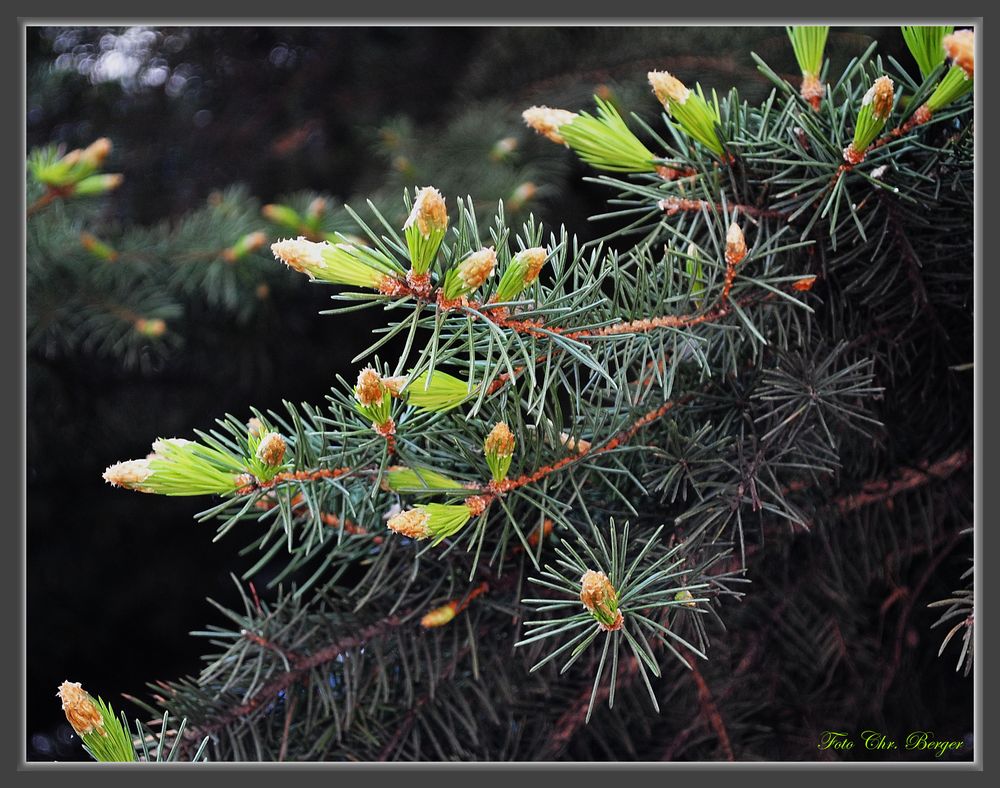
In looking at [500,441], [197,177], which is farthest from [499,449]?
[197,177]

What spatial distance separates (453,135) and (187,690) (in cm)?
76

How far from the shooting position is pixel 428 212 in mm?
288

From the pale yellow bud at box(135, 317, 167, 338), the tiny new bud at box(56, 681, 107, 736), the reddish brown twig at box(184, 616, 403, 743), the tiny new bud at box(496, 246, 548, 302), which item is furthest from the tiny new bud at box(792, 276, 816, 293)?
the pale yellow bud at box(135, 317, 167, 338)

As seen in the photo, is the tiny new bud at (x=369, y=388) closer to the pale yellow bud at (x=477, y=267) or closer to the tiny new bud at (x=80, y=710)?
the pale yellow bud at (x=477, y=267)

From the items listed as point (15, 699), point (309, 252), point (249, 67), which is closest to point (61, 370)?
point (249, 67)

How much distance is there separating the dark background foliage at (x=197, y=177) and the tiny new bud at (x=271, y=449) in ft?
2.16

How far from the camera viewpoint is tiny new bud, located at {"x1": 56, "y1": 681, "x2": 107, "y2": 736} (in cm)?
38

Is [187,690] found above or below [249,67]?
below

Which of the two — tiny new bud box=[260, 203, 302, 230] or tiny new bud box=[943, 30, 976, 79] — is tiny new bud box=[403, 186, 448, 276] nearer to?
tiny new bud box=[943, 30, 976, 79]

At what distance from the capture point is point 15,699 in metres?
0.47

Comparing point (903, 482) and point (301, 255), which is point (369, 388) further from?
point (903, 482)

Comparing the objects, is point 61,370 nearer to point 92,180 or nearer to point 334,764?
point 92,180

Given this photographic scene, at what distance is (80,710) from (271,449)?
0.16 metres

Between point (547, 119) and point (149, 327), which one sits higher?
point (547, 119)
